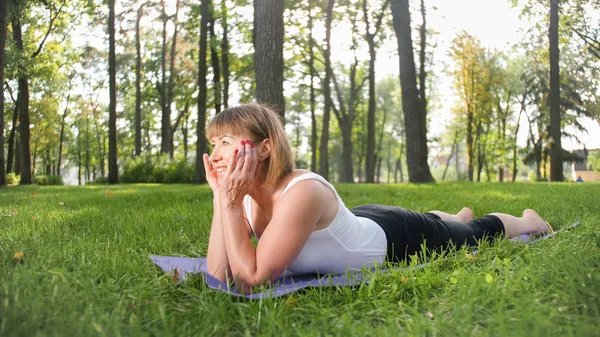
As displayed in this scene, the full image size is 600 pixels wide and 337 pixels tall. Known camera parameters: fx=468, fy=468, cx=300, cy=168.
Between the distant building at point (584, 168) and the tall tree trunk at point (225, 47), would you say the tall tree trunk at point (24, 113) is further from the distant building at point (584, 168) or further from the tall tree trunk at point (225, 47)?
the distant building at point (584, 168)

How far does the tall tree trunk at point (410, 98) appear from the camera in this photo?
13.2m

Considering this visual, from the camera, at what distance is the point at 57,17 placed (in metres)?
23.0

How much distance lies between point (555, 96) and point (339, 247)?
53.6 ft

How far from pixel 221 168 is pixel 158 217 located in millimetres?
2989

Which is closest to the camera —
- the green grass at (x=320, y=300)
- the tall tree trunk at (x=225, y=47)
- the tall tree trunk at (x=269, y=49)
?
the green grass at (x=320, y=300)

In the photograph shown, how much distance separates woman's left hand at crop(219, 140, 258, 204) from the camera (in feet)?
8.93

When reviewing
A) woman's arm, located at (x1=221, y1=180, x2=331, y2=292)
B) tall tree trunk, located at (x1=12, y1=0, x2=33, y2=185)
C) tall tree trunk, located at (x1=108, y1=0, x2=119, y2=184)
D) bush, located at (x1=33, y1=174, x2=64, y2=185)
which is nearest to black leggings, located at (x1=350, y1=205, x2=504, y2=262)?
woman's arm, located at (x1=221, y1=180, x2=331, y2=292)

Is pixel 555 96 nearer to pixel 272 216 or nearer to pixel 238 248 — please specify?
pixel 272 216

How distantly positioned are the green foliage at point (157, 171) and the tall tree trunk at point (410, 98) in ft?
37.4

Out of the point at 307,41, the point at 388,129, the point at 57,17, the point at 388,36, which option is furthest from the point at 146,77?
the point at 388,129

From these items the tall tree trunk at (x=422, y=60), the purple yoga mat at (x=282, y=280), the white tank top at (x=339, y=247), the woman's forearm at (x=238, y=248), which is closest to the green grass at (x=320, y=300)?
the purple yoga mat at (x=282, y=280)

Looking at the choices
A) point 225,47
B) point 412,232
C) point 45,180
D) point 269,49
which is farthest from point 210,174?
point 45,180

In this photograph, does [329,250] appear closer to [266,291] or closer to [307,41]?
[266,291]

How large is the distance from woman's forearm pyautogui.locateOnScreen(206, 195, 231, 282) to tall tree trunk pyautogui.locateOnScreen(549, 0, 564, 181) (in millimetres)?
16255
